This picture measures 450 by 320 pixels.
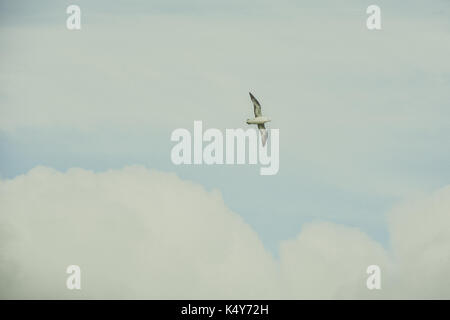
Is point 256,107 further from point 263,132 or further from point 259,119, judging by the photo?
point 263,132

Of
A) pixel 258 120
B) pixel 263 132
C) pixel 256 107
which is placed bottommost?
pixel 263 132

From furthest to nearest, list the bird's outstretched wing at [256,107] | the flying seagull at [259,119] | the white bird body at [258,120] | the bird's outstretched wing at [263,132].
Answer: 1. the white bird body at [258,120]
2. the flying seagull at [259,119]
3. the bird's outstretched wing at [256,107]
4. the bird's outstretched wing at [263,132]

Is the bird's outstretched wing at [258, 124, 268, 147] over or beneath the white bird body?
beneath

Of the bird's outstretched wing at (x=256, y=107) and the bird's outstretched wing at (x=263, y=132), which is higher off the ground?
the bird's outstretched wing at (x=256, y=107)

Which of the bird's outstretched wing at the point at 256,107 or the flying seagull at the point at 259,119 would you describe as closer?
the bird's outstretched wing at the point at 256,107

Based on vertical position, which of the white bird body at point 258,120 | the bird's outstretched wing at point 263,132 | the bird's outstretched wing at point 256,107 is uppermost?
the bird's outstretched wing at point 256,107

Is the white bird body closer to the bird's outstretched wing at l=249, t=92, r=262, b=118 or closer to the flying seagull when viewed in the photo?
the flying seagull

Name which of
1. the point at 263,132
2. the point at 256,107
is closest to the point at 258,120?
the point at 256,107

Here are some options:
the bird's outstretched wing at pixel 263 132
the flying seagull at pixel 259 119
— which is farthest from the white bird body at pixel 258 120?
the bird's outstretched wing at pixel 263 132

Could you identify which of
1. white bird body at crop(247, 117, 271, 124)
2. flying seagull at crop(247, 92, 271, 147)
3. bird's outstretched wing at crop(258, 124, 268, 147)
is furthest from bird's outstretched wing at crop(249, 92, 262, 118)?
Result: bird's outstretched wing at crop(258, 124, 268, 147)

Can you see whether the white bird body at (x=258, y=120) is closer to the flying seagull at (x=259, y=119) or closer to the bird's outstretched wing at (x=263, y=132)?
the flying seagull at (x=259, y=119)
